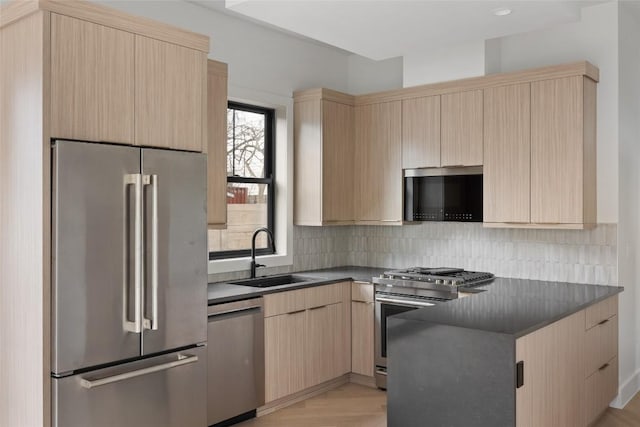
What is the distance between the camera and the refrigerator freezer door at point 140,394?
2.58 meters

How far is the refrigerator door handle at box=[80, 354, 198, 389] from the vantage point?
259 centimetres

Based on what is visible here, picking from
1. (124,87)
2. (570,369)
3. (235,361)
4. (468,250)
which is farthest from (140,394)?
(468,250)

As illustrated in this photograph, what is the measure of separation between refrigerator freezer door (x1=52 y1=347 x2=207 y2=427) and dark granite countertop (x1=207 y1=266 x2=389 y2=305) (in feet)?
1.75

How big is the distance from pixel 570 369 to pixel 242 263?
7.87 feet

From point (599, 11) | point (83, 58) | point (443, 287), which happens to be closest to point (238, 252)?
point (443, 287)

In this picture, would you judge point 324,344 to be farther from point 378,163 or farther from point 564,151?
point 564,151

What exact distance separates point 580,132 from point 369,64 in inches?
87.0

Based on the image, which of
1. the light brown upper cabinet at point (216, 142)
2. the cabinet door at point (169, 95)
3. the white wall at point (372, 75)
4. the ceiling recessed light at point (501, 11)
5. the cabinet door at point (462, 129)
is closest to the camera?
the cabinet door at point (169, 95)

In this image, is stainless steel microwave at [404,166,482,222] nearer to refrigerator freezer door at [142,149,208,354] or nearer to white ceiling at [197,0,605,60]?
white ceiling at [197,0,605,60]

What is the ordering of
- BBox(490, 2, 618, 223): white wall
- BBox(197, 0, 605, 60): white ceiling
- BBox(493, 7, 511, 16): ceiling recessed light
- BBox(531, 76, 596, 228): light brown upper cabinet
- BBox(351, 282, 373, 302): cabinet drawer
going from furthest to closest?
BBox(351, 282, 373, 302): cabinet drawer, BBox(490, 2, 618, 223): white wall, BBox(531, 76, 596, 228): light brown upper cabinet, BBox(493, 7, 511, 16): ceiling recessed light, BBox(197, 0, 605, 60): white ceiling

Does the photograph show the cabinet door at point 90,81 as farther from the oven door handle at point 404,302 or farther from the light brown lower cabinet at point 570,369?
the oven door handle at point 404,302

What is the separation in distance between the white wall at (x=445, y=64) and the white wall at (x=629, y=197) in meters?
0.99

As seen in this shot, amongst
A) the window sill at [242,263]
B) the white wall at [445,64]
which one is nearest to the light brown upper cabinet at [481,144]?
the white wall at [445,64]

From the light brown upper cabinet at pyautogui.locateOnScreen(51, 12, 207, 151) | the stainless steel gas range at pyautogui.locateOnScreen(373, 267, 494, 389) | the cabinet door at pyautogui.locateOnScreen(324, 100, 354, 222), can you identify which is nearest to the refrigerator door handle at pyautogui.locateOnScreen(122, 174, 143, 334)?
the light brown upper cabinet at pyautogui.locateOnScreen(51, 12, 207, 151)
